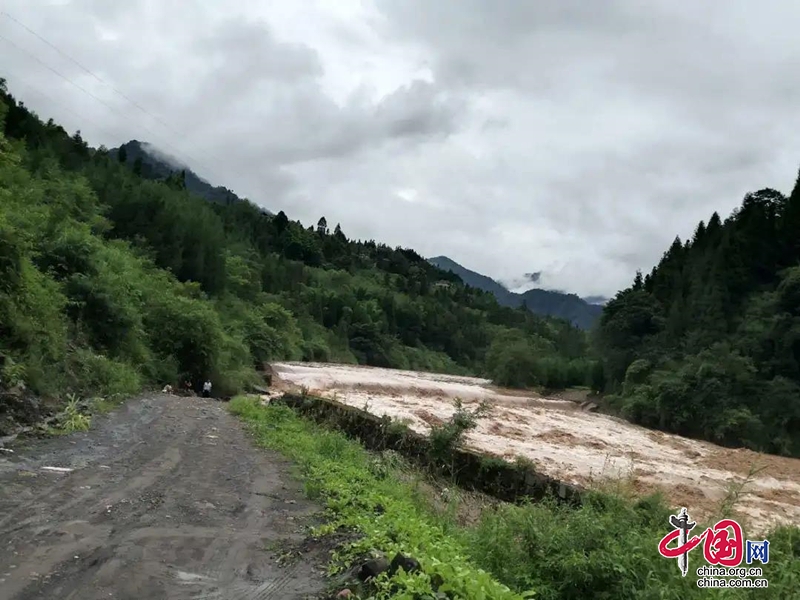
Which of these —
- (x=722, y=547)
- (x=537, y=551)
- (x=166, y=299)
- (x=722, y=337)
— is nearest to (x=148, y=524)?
(x=537, y=551)

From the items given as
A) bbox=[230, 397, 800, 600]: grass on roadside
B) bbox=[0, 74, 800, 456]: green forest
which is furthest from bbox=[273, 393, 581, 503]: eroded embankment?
bbox=[0, 74, 800, 456]: green forest

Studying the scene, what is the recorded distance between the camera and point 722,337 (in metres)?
43.8

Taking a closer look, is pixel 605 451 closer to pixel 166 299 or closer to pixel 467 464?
pixel 467 464

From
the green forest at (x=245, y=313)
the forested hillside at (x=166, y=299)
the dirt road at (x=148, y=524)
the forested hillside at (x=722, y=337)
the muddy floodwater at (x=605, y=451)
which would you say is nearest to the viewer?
the dirt road at (x=148, y=524)

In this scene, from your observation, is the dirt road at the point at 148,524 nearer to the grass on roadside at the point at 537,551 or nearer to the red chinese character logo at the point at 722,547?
the grass on roadside at the point at 537,551

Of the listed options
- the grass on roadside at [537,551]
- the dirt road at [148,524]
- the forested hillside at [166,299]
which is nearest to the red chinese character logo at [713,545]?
the grass on roadside at [537,551]

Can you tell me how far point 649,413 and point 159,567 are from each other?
40212 mm

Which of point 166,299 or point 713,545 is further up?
point 166,299

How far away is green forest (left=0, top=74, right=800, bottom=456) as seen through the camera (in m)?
19.2

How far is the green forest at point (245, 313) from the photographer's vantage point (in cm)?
1920

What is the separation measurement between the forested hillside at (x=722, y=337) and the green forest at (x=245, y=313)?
0.38 ft

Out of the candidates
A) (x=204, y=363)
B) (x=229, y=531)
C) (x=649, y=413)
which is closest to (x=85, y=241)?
(x=204, y=363)

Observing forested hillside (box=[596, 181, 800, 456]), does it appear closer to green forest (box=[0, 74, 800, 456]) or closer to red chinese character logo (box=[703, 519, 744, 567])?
green forest (box=[0, 74, 800, 456])

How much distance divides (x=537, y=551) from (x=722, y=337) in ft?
140
